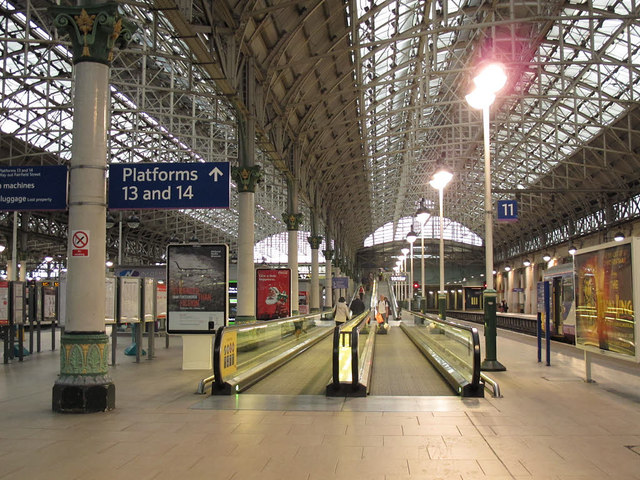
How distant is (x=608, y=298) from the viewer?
9.60 m

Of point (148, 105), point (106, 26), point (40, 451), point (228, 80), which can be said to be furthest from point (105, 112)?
point (148, 105)

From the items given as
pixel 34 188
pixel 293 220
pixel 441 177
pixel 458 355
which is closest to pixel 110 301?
pixel 34 188

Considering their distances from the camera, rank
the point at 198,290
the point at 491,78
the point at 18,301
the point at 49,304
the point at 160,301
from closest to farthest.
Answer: the point at 198,290 → the point at 491,78 → the point at 18,301 → the point at 160,301 → the point at 49,304

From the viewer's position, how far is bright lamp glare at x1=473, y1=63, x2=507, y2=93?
1284 centimetres

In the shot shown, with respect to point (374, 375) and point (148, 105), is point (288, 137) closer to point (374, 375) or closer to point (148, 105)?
point (148, 105)

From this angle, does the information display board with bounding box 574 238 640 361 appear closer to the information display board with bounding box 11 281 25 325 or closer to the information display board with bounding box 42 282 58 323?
the information display board with bounding box 11 281 25 325

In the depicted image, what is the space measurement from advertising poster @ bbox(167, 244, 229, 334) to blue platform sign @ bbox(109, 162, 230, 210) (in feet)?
8.07

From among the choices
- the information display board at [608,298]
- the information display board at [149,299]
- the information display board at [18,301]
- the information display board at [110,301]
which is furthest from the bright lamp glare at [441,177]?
the information display board at [18,301]

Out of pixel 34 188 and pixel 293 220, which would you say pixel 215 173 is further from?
pixel 293 220

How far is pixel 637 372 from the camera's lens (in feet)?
38.5

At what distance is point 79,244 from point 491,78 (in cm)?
900

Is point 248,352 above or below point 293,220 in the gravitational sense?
below

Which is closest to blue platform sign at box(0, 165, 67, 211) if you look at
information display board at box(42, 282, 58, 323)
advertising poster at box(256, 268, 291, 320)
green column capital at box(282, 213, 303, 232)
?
information display board at box(42, 282, 58, 323)

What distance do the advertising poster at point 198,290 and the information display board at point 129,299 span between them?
262 cm
